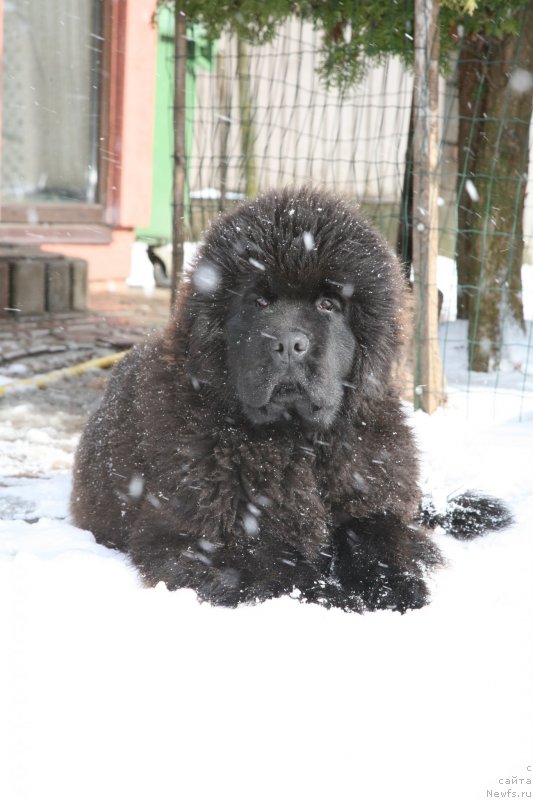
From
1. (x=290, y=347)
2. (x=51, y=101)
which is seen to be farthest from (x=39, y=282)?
(x=290, y=347)

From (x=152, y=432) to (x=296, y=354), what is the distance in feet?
2.06

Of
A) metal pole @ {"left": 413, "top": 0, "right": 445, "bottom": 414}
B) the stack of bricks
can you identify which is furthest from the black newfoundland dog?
the stack of bricks

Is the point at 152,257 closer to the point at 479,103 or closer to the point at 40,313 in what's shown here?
the point at 40,313

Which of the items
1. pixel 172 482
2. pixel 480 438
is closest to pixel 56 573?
pixel 172 482

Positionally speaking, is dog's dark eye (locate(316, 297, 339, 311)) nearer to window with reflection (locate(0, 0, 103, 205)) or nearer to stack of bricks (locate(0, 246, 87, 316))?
stack of bricks (locate(0, 246, 87, 316))

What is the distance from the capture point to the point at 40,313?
30.8ft

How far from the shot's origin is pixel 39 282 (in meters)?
9.35

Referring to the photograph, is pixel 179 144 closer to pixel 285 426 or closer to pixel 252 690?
pixel 285 426

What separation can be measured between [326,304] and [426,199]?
277 cm

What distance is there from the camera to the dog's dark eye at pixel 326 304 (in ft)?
9.08

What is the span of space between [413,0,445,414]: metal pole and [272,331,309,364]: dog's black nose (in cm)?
286

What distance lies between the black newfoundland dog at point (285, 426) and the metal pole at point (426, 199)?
240 centimetres

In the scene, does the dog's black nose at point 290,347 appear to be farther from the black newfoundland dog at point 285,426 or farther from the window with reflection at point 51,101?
the window with reflection at point 51,101

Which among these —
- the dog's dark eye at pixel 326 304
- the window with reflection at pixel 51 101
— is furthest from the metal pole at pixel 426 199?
the window with reflection at pixel 51 101
